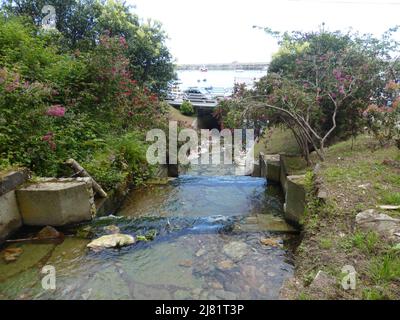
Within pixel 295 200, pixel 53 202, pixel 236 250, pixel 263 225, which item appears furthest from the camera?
pixel 295 200

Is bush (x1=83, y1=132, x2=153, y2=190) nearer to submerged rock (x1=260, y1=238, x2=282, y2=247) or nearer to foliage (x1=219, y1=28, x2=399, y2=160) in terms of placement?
foliage (x1=219, y1=28, x2=399, y2=160)

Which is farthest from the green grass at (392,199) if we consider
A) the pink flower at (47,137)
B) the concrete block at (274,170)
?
the pink flower at (47,137)

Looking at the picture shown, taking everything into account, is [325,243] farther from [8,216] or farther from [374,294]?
[8,216]

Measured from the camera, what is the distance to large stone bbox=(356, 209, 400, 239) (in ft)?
8.77

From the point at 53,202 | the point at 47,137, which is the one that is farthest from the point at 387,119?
the point at 47,137

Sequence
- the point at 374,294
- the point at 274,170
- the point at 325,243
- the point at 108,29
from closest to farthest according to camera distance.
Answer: the point at 374,294 < the point at 325,243 < the point at 274,170 < the point at 108,29

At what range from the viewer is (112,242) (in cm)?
342

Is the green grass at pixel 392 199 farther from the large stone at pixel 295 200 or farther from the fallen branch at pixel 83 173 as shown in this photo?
the fallen branch at pixel 83 173

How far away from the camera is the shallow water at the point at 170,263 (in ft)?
8.71

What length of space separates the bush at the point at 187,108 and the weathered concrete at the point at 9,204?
53.3 ft

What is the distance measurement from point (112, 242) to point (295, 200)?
249cm

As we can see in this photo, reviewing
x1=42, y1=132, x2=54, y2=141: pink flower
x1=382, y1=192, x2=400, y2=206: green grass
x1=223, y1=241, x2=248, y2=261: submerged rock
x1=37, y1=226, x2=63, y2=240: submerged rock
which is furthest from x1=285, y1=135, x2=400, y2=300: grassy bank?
x1=42, y1=132, x2=54, y2=141: pink flower
